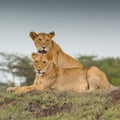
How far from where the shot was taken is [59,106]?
10414mm

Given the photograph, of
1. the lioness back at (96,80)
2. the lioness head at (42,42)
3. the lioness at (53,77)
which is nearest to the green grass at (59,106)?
the lioness at (53,77)

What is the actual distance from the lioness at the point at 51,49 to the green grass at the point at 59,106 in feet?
4.63

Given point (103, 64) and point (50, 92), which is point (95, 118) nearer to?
point (50, 92)

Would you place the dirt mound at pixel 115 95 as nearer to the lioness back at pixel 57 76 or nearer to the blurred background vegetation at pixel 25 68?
the lioness back at pixel 57 76

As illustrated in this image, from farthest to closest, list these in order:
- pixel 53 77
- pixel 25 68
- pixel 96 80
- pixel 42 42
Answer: pixel 25 68 < pixel 42 42 < pixel 96 80 < pixel 53 77

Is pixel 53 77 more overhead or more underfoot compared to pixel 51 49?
more underfoot

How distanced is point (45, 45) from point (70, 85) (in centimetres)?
89

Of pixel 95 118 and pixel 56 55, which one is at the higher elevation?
pixel 56 55

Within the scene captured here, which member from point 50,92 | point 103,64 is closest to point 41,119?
point 50,92

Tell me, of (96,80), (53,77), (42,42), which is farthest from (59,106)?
(42,42)

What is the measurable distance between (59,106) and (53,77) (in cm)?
155

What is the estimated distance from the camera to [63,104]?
10461 mm

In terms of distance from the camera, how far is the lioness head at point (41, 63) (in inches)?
459

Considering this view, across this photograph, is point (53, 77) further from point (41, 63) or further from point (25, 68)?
point (25, 68)
